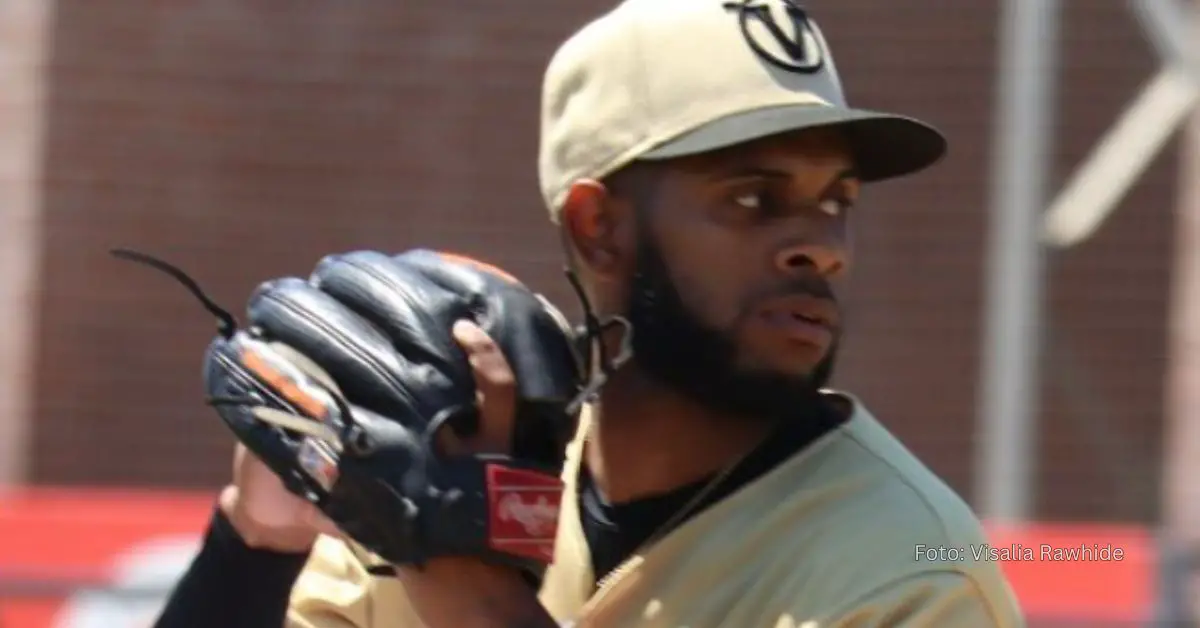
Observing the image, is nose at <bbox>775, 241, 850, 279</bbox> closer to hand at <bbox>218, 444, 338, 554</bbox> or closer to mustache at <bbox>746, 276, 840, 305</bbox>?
mustache at <bbox>746, 276, 840, 305</bbox>

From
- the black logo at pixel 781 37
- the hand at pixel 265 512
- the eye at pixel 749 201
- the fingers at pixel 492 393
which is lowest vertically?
the hand at pixel 265 512

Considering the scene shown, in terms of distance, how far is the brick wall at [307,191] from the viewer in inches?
302

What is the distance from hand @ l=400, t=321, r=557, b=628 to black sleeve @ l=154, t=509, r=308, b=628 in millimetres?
367

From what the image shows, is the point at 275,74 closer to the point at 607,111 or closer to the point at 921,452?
the point at 921,452

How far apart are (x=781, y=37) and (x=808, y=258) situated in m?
0.27

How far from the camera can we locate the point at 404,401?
6.93 ft

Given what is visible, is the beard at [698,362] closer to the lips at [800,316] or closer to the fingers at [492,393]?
the lips at [800,316]

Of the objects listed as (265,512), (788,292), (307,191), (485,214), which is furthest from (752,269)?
(307,191)

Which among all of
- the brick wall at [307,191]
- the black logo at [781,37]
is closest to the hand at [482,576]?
the black logo at [781,37]

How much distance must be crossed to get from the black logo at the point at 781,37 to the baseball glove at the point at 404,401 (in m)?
0.39

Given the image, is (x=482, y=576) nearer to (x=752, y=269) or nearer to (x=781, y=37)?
(x=752, y=269)

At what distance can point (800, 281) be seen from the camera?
2.33m

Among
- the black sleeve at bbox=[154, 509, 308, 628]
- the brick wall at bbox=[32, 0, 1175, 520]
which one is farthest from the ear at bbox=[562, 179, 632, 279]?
the brick wall at bbox=[32, 0, 1175, 520]

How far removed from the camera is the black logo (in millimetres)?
Answer: 2414
